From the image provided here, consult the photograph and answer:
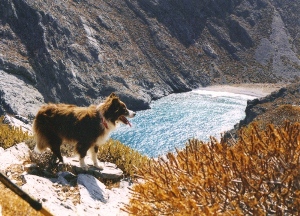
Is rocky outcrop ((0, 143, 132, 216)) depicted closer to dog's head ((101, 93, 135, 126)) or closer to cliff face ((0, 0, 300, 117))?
dog's head ((101, 93, 135, 126))

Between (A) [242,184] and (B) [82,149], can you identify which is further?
(B) [82,149]

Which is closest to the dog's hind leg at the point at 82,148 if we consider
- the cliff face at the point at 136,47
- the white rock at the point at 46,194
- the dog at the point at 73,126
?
the dog at the point at 73,126

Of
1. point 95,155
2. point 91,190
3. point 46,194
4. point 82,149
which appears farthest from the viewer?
point 95,155

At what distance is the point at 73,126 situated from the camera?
8336 millimetres

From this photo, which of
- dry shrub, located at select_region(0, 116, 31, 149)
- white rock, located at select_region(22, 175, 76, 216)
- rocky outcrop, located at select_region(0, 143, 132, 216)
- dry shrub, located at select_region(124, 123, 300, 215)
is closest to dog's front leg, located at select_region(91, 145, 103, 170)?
rocky outcrop, located at select_region(0, 143, 132, 216)

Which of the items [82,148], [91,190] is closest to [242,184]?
[91,190]

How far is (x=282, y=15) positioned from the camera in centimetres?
10262

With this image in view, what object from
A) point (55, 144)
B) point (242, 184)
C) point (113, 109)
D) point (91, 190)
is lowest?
point (91, 190)

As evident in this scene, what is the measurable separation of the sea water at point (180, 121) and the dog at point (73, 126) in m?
26.4

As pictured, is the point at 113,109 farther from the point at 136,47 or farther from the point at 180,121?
the point at 136,47

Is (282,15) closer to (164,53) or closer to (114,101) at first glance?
(164,53)

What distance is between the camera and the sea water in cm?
4150

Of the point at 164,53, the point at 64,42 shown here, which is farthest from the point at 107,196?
the point at 164,53

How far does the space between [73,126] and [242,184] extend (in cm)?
574
